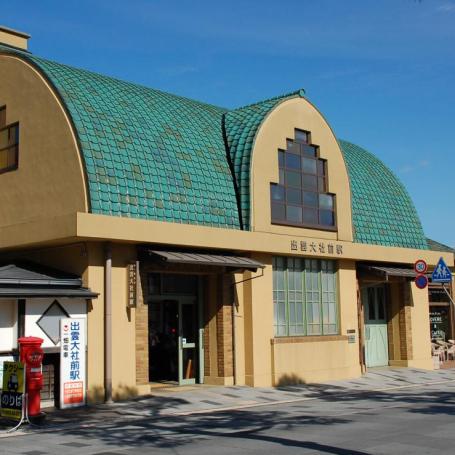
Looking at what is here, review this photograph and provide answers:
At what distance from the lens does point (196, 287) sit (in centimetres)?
2042

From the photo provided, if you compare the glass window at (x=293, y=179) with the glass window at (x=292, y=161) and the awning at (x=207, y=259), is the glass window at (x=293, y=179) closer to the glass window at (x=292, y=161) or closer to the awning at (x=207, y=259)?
the glass window at (x=292, y=161)

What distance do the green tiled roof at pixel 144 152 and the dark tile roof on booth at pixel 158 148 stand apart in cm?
3

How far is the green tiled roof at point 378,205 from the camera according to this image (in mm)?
25000

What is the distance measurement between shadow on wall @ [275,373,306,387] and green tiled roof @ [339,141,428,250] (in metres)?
5.61

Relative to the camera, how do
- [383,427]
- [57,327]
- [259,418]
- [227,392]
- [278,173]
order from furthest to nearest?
[278,173]
[227,392]
[57,327]
[259,418]
[383,427]

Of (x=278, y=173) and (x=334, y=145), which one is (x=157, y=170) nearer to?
(x=278, y=173)

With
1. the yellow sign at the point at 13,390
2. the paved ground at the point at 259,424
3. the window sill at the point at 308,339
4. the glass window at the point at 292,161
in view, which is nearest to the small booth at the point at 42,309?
the paved ground at the point at 259,424

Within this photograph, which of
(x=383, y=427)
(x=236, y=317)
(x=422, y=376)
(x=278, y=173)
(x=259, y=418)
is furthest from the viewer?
(x=422, y=376)

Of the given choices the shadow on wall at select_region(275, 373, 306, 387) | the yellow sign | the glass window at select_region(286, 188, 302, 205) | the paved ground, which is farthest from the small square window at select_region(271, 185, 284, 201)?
the yellow sign

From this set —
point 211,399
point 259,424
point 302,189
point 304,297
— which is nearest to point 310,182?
point 302,189

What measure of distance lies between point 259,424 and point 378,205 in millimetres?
14534

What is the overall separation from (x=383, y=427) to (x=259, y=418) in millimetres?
2878

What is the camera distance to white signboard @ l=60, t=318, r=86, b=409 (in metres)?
15.7

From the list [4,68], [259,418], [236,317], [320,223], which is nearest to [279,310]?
[236,317]
